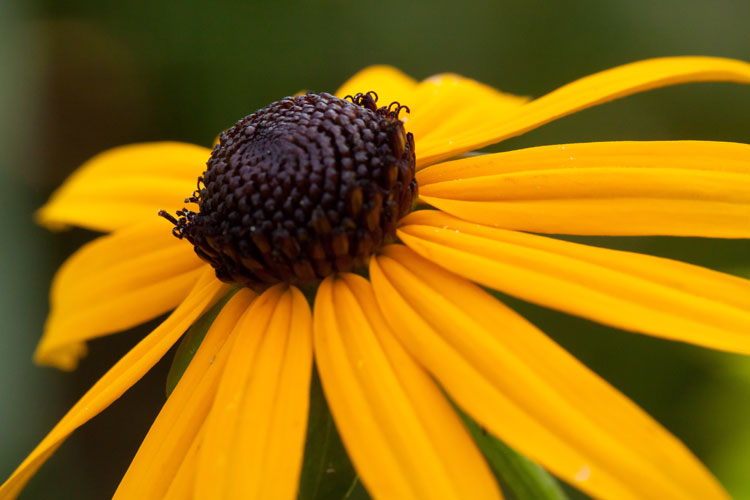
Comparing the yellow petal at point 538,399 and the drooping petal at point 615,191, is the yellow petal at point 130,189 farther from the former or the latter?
the yellow petal at point 538,399

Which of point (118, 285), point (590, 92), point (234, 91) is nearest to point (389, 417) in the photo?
point (590, 92)

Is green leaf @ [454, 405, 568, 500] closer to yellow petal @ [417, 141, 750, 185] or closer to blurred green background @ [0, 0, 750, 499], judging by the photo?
yellow petal @ [417, 141, 750, 185]

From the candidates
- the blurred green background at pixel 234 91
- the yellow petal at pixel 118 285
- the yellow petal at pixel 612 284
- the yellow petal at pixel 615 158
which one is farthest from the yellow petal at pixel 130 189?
→ the blurred green background at pixel 234 91

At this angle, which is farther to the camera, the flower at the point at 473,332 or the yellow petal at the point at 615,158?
the yellow petal at the point at 615,158

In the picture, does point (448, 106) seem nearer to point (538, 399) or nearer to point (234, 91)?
point (538, 399)

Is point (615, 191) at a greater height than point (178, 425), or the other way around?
point (615, 191)

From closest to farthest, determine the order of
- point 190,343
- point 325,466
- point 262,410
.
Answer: point 262,410
point 325,466
point 190,343

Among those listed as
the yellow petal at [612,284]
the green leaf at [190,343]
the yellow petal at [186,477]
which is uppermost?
the yellow petal at [612,284]

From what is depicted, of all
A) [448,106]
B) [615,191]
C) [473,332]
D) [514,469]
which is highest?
[448,106]
